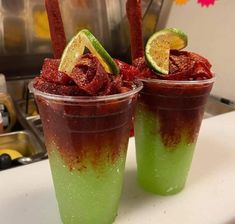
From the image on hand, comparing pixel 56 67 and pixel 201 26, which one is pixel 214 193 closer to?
pixel 56 67

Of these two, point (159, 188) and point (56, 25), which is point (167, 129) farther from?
point (56, 25)

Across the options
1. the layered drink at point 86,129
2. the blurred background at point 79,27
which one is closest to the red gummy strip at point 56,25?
the layered drink at point 86,129

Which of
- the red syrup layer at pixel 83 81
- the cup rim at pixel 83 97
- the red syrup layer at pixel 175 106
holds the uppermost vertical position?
the red syrup layer at pixel 83 81

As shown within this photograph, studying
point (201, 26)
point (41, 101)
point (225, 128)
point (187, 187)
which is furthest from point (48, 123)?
point (201, 26)

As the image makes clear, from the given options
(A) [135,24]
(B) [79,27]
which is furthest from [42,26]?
(A) [135,24]

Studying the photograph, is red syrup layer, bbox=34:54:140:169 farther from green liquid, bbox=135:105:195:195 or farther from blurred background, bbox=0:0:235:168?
blurred background, bbox=0:0:235:168

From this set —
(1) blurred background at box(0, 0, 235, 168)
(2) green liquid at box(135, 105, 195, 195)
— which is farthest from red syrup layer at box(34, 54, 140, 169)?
(1) blurred background at box(0, 0, 235, 168)

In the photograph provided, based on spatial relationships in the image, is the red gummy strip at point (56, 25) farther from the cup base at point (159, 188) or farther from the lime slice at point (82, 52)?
the cup base at point (159, 188)
